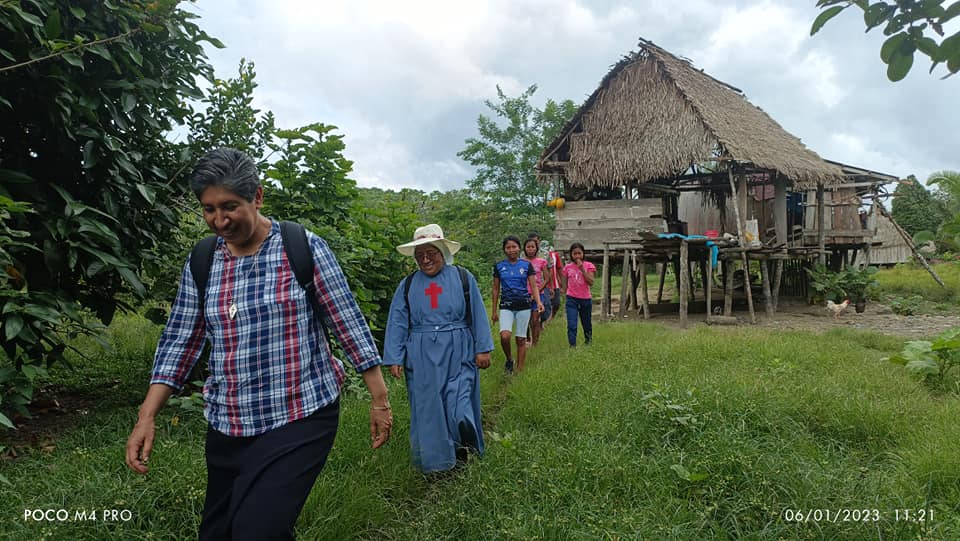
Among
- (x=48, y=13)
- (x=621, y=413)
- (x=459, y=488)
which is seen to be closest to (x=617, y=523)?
(x=459, y=488)

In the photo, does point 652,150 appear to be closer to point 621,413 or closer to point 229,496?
point 621,413

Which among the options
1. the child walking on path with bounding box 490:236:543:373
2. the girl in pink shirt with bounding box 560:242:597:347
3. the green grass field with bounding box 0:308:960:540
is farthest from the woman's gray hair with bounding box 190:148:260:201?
the girl in pink shirt with bounding box 560:242:597:347

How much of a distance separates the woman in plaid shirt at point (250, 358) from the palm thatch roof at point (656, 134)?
34.5 feet

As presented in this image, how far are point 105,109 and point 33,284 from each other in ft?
3.90

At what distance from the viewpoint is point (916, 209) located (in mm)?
25938

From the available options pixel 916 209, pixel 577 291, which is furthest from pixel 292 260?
pixel 916 209

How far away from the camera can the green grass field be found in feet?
8.89

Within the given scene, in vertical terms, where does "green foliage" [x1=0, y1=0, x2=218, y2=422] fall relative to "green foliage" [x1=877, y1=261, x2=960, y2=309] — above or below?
above

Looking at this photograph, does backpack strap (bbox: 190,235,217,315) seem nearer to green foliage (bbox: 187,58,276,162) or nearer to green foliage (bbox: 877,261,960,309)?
green foliage (bbox: 187,58,276,162)

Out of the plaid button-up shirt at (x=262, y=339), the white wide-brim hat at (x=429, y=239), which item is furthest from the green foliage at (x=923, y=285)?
the plaid button-up shirt at (x=262, y=339)
